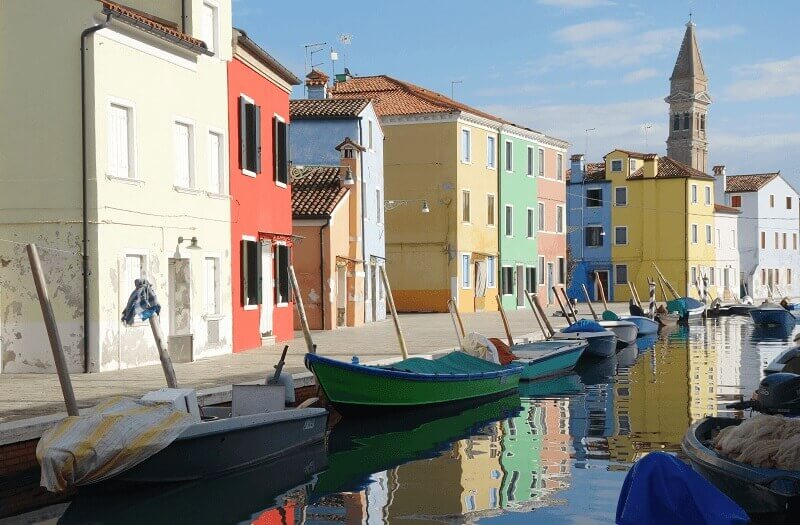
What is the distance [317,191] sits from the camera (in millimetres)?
33156

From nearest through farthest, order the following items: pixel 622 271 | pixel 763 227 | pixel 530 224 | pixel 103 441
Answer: pixel 103 441, pixel 530 224, pixel 622 271, pixel 763 227

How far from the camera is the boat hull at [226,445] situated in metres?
11.9

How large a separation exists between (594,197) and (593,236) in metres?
2.24

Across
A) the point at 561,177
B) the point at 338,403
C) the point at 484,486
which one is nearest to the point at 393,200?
the point at 561,177

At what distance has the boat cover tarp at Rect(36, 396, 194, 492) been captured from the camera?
10852 millimetres

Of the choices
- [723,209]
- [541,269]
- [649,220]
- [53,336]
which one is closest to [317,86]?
[541,269]

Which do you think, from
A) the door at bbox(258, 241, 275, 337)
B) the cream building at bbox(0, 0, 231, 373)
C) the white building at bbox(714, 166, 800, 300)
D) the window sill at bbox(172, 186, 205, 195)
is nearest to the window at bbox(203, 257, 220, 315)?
the window sill at bbox(172, 186, 205, 195)

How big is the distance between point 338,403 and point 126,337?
170 inches

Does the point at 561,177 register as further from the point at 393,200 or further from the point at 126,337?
the point at 126,337

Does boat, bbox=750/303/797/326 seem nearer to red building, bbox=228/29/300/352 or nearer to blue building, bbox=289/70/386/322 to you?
blue building, bbox=289/70/386/322

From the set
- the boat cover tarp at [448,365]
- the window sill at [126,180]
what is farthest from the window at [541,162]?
the window sill at [126,180]

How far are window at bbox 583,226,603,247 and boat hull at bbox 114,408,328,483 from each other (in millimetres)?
50783

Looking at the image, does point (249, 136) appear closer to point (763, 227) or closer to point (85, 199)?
point (85, 199)

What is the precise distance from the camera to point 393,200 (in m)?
44.5
